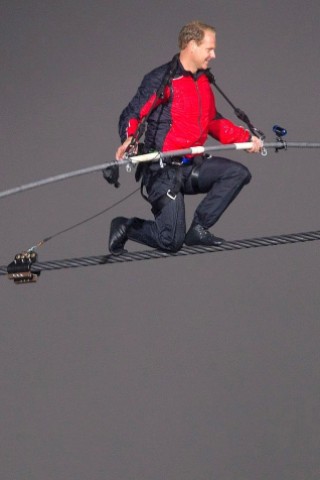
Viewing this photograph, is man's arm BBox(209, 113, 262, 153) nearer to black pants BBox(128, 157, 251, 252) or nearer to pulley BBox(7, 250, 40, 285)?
black pants BBox(128, 157, 251, 252)

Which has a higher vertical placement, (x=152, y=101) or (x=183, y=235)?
(x=152, y=101)

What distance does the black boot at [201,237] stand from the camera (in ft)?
16.0

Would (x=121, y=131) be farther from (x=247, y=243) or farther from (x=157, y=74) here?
(x=247, y=243)

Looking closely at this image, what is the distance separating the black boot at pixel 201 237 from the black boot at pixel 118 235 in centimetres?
28

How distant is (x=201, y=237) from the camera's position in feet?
16.0

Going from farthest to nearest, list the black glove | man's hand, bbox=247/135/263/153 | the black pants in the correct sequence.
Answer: the black pants, man's hand, bbox=247/135/263/153, the black glove

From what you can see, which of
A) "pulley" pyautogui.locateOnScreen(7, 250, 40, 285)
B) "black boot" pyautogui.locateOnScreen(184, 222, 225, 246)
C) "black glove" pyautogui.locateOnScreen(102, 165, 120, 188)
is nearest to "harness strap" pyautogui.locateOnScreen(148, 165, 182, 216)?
"black boot" pyautogui.locateOnScreen(184, 222, 225, 246)

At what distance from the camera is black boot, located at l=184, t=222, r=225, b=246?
193 inches

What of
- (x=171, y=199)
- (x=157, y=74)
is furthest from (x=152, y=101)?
(x=171, y=199)

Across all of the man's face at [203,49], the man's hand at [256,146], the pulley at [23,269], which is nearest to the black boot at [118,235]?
the pulley at [23,269]

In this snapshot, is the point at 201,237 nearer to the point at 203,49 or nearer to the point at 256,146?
the point at 256,146

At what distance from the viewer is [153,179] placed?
16.0ft

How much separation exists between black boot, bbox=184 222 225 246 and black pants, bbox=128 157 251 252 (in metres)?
0.02

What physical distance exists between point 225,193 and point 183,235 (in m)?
0.23
